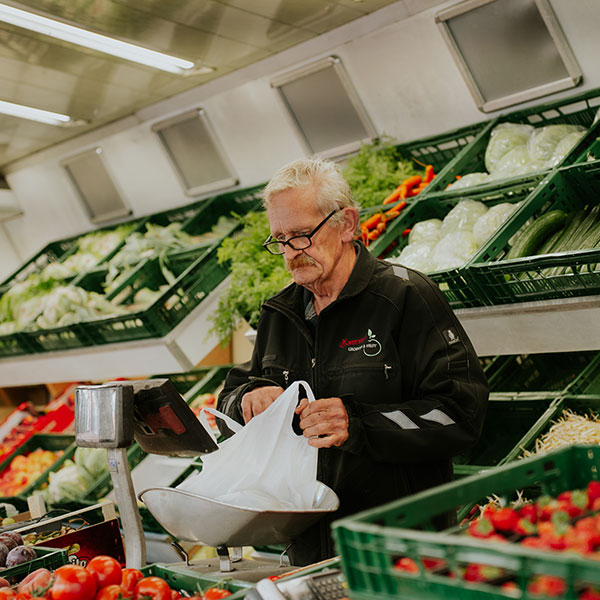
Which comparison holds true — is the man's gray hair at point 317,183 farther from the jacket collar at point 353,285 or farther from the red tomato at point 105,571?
the red tomato at point 105,571

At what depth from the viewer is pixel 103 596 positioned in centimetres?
174

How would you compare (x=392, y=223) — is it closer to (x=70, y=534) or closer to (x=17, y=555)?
(x=70, y=534)

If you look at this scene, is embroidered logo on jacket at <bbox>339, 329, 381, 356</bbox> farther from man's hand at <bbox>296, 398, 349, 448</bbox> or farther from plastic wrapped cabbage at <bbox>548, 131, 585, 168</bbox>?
plastic wrapped cabbage at <bbox>548, 131, 585, 168</bbox>

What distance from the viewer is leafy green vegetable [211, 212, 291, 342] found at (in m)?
3.89

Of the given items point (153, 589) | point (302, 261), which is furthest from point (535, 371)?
point (153, 589)

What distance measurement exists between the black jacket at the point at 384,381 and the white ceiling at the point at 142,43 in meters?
2.02

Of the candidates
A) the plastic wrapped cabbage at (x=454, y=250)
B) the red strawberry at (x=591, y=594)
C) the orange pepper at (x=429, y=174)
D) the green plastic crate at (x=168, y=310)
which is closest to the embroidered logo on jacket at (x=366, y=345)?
the plastic wrapped cabbage at (x=454, y=250)

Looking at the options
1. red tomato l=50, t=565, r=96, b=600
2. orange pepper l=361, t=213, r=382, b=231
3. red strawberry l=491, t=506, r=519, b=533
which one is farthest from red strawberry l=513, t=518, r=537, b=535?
orange pepper l=361, t=213, r=382, b=231

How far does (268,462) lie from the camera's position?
7.04ft

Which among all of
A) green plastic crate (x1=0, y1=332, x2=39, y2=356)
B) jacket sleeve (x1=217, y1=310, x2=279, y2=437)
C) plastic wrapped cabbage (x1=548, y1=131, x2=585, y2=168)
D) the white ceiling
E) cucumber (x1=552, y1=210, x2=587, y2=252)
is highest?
the white ceiling

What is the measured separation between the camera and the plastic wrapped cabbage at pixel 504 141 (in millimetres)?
3760

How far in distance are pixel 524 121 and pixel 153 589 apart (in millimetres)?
3188

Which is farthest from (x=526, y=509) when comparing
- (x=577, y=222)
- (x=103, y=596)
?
(x=577, y=222)

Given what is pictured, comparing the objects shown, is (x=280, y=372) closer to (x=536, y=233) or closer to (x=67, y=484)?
(x=536, y=233)
